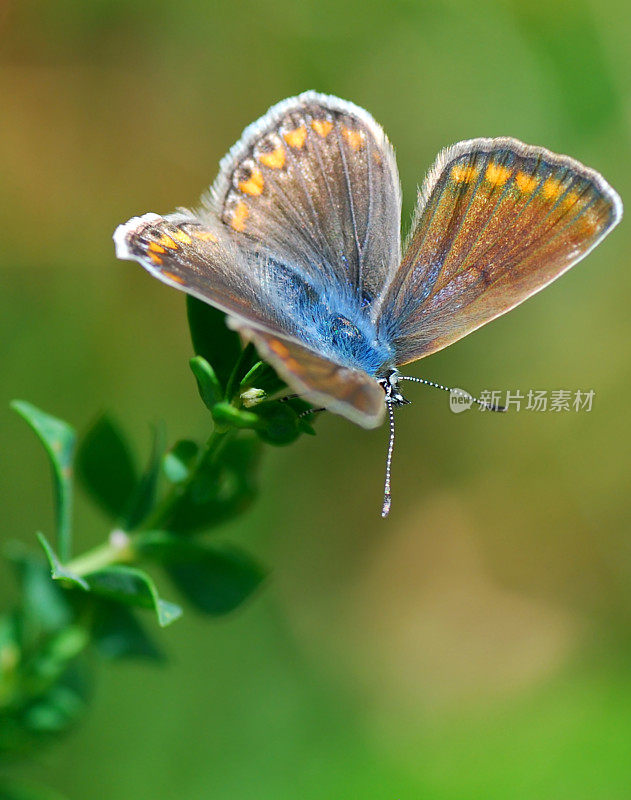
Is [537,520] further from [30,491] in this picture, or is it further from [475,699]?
[30,491]

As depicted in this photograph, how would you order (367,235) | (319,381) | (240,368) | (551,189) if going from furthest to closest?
1. (367,235)
2. (551,189)
3. (240,368)
4. (319,381)

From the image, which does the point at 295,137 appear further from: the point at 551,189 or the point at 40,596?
the point at 40,596

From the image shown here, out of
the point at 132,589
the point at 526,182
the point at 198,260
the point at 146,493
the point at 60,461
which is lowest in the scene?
the point at 132,589

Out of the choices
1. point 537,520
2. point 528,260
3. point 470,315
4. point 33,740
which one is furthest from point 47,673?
point 537,520

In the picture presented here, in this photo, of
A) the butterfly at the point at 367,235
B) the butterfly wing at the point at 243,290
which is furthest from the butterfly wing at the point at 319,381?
the butterfly at the point at 367,235

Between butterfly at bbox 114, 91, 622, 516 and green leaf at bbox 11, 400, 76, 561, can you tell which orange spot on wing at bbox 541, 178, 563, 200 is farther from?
green leaf at bbox 11, 400, 76, 561

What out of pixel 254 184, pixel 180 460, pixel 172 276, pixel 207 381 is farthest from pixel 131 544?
pixel 254 184
